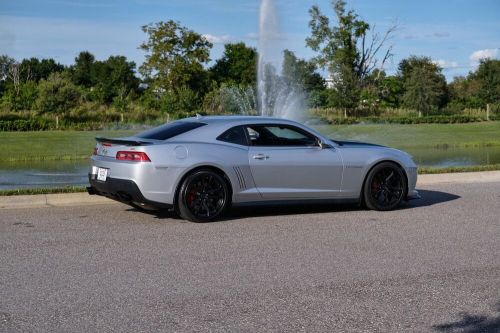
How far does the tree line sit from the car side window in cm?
2893

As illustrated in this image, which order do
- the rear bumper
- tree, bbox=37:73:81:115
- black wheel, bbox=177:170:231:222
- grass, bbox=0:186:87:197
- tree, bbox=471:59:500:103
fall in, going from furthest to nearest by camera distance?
tree, bbox=471:59:500:103, tree, bbox=37:73:81:115, grass, bbox=0:186:87:197, black wheel, bbox=177:170:231:222, the rear bumper

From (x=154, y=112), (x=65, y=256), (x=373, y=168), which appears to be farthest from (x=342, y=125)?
(x=65, y=256)

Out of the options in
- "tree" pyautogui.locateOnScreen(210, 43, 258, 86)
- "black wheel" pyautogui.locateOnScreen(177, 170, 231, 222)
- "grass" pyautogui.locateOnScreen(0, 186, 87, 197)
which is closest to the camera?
"black wheel" pyautogui.locateOnScreen(177, 170, 231, 222)

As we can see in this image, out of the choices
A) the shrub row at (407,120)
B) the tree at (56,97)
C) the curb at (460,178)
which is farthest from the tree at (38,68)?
the curb at (460,178)

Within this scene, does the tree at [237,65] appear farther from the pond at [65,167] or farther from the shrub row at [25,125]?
the pond at [65,167]

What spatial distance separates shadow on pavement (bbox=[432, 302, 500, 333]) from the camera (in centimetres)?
492

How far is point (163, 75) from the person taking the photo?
160 feet

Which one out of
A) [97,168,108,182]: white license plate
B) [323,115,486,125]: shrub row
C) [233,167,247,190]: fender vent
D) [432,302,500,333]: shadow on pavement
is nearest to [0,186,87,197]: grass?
[97,168,108,182]: white license plate

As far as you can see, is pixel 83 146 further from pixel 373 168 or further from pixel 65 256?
pixel 65 256

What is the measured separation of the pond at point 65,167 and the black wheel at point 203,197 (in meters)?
6.09

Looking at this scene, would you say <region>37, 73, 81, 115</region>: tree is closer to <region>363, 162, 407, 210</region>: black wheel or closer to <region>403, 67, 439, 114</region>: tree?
<region>403, 67, 439, 114</region>: tree

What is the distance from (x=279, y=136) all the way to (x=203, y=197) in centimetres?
146

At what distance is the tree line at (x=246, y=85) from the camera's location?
131 ft

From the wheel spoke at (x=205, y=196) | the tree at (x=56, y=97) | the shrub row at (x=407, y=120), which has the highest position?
the tree at (x=56, y=97)
